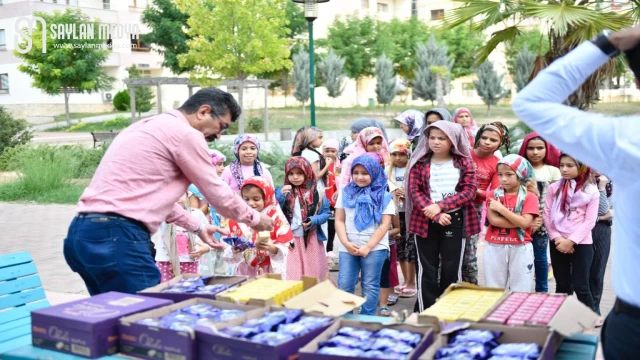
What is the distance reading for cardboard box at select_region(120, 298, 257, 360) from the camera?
2715 mm

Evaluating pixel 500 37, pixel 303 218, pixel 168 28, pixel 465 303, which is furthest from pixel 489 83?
pixel 465 303

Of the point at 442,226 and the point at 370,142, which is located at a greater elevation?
the point at 370,142

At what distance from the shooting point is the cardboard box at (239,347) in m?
2.56

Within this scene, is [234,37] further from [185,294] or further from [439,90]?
[185,294]

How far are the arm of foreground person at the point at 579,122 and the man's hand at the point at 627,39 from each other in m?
0.07

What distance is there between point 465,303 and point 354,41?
46.8 m

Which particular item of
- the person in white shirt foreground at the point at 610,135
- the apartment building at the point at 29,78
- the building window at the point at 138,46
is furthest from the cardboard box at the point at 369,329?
the building window at the point at 138,46

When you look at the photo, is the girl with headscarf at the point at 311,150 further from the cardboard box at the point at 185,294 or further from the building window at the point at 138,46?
the building window at the point at 138,46

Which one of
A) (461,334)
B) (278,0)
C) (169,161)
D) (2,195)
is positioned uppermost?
(278,0)

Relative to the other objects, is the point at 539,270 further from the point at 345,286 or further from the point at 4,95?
the point at 4,95

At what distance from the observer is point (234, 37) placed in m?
26.1

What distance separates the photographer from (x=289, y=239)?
231 inches

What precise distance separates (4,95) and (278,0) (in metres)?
27.2

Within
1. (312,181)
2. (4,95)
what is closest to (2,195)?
(312,181)
